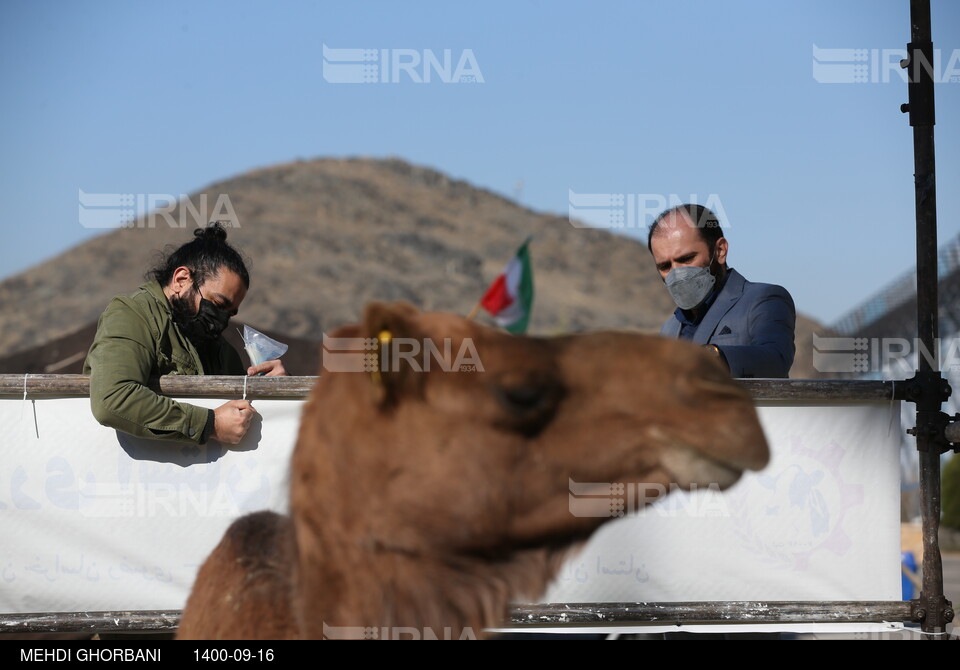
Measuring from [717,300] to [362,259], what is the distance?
229ft

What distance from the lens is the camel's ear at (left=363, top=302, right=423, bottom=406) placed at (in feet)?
7.47

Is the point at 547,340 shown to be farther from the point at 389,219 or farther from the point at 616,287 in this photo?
the point at 389,219

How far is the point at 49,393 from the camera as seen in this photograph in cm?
412

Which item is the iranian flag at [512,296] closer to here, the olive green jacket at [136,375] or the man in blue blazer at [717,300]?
the man in blue blazer at [717,300]

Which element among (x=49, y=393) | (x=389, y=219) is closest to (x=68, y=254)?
(x=389, y=219)

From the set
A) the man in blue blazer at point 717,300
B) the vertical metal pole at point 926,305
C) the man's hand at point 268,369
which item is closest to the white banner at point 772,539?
the vertical metal pole at point 926,305

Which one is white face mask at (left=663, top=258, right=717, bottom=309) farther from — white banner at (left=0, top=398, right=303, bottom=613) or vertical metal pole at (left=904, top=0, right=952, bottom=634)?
white banner at (left=0, top=398, right=303, bottom=613)

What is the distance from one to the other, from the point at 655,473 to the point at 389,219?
3308 inches

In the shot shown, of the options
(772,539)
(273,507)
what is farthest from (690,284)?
(273,507)

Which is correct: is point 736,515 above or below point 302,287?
below

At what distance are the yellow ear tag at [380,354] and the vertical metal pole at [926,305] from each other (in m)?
2.89

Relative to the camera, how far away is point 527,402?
225 centimetres

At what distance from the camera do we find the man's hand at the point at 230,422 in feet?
13.0

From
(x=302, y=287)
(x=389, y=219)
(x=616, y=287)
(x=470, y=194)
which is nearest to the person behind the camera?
(x=302, y=287)
